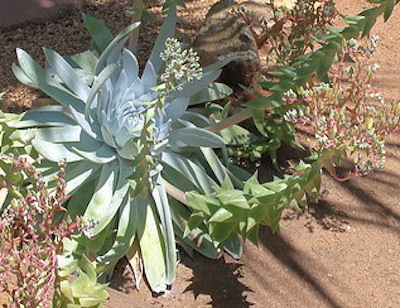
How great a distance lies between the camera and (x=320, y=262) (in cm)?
229

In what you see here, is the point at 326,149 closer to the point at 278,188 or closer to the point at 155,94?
the point at 278,188

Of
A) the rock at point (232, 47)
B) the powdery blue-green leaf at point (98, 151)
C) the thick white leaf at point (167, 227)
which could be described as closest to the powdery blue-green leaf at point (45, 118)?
the powdery blue-green leaf at point (98, 151)

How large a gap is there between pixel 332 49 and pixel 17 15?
164 cm

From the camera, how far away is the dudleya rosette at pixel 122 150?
204cm

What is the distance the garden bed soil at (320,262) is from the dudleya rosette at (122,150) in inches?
3.4

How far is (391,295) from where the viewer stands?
2.20m

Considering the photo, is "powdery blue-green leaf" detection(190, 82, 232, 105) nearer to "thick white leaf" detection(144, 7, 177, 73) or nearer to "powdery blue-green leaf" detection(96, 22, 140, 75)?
"thick white leaf" detection(144, 7, 177, 73)

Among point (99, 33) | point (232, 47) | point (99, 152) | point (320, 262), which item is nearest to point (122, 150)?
point (99, 152)

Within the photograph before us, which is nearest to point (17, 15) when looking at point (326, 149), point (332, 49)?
point (332, 49)

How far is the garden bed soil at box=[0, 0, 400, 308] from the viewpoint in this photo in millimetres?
2176

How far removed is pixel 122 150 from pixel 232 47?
0.89 m

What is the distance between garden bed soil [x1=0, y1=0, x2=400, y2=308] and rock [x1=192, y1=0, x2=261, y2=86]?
37cm

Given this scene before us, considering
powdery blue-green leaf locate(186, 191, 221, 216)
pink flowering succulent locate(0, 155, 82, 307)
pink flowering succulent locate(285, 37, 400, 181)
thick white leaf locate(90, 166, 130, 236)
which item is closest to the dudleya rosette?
thick white leaf locate(90, 166, 130, 236)

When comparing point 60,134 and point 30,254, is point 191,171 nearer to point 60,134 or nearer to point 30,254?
point 60,134
